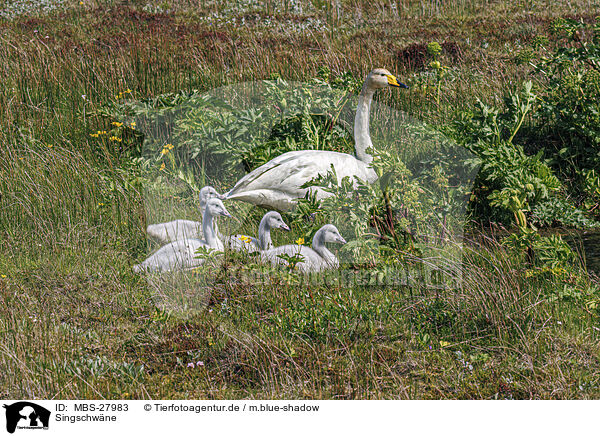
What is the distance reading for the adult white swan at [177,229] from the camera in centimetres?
498

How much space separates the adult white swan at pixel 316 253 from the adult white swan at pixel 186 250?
0.41 m

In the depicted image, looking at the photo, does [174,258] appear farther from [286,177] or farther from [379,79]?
[379,79]

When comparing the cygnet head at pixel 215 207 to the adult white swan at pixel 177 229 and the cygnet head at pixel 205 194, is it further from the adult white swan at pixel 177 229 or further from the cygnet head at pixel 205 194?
the cygnet head at pixel 205 194

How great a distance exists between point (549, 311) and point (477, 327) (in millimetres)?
506

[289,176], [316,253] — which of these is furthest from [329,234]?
[289,176]

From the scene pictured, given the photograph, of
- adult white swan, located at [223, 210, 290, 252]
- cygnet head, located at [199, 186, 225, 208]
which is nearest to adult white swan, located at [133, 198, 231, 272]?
adult white swan, located at [223, 210, 290, 252]

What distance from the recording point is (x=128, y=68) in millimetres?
8062

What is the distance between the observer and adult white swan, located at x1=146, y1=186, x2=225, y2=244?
498 centimetres
